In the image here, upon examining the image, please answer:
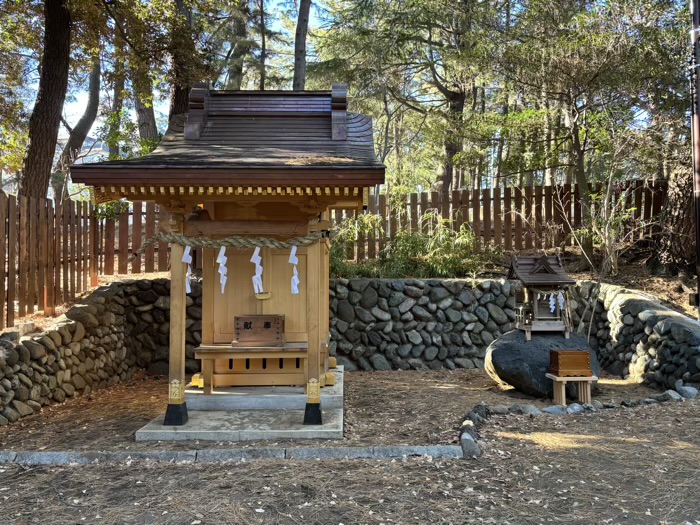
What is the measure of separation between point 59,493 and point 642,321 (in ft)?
25.6

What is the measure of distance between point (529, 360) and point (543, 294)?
35.4 inches

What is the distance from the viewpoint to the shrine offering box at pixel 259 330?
599cm

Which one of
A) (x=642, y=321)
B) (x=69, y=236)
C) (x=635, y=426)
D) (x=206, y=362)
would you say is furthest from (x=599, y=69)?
(x=69, y=236)

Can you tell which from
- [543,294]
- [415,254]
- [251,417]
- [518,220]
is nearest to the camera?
[251,417]

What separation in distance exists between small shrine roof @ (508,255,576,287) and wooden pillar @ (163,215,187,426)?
14.1 feet

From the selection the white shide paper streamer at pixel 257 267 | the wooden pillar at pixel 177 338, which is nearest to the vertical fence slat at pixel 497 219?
the white shide paper streamer at pixel 257 267

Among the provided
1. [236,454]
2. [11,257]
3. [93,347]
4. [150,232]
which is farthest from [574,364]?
[150,232]

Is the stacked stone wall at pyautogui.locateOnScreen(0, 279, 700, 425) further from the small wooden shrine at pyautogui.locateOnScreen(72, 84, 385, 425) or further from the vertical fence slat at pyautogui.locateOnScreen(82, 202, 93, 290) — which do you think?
the small wooden shrine at pyautogui.locateOnScreen(72, 84, 385, 425)

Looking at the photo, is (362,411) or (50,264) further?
(50,264)

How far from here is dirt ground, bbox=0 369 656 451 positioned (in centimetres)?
474

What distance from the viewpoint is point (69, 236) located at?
297 inches

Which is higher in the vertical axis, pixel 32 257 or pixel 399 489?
pixel 32 257

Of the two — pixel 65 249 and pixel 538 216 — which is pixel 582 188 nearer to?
pixel 538 216

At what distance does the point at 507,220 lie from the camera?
37.3ft
